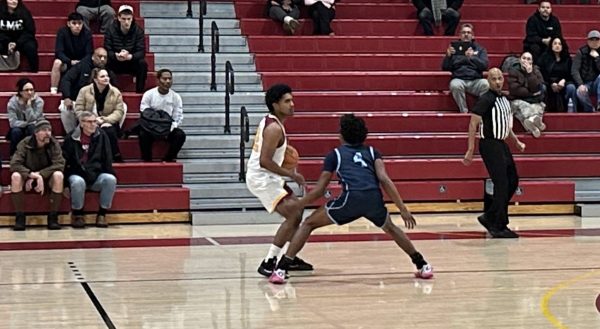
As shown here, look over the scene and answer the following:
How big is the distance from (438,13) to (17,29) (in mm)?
6660

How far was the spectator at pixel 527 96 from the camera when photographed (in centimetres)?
1519

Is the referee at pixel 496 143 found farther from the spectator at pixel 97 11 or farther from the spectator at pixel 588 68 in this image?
the spectator at pixel 97 11

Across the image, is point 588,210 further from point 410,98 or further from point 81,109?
point 81,109

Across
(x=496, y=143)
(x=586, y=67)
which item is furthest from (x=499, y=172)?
(x=586, y=67)

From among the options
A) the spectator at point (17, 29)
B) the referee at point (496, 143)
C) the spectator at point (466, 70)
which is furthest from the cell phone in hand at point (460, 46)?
the spectator at point (17, 29)

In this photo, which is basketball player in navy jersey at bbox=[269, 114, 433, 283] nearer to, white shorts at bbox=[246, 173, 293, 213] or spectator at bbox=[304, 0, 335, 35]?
white shorts at bbox=[246, 173, 293, 213]

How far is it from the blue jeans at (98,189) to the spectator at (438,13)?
6683 mm

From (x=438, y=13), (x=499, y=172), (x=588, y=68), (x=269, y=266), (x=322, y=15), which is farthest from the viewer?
(x=438, y=13)

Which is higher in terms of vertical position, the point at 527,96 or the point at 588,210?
the point at 527,96

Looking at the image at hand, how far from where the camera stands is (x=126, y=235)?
12.1m

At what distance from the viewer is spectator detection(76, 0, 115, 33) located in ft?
52.5

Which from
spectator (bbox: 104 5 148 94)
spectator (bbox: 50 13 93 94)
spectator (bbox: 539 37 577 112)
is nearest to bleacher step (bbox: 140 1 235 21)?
spectator (bbox: 104 5 148 94)

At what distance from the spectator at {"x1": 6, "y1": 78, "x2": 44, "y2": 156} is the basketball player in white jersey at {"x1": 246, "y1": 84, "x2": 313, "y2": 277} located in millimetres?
5306

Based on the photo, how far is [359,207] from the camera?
27.5 feet
